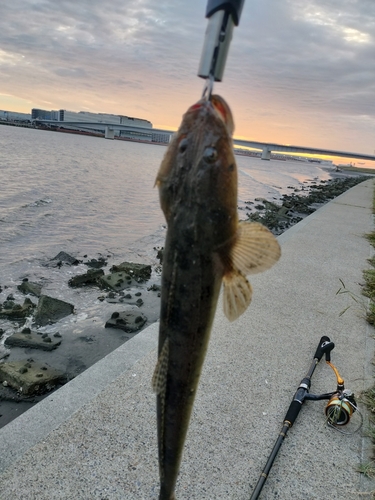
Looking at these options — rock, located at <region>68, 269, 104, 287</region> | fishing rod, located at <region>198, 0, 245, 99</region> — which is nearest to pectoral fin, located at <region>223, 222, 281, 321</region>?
fishing rod, located at <region>198, 0, 245, 99</region>

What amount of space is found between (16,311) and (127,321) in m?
2.11

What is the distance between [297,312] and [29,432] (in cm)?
417

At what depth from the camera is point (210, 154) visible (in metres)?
1.70

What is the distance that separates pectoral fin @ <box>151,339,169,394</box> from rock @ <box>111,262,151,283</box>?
8151 mm

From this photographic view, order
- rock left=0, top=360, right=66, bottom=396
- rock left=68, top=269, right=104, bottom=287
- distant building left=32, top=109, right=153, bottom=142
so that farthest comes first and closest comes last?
1. distant building left=32, top=109, right=153, bottom=142
2. rock left=68, top=269, right=104, bottom=287
3. rock left=0, top=360, right=66, bottom=396

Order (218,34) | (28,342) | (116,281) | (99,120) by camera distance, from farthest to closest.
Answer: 1. (99,120)
2. (116,281)
3. (28,342)
4. (218,34)

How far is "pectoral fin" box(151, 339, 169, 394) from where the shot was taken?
1754 mm

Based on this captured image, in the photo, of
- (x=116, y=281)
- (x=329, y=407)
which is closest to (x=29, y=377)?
(x=329, y=407)

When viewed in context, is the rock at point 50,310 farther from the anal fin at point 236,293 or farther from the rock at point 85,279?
the anal fin at point 236,293

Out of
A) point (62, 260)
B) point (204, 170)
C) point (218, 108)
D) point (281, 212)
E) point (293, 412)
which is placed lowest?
point (62, 260)

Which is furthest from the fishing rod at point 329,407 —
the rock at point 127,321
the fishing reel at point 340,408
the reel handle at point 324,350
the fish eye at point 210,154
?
the rock at point 127,321

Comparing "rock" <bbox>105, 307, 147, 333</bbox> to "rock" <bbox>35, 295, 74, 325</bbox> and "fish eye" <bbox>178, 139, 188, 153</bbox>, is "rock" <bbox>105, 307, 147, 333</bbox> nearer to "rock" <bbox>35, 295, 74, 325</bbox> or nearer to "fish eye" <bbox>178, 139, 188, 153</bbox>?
"rock" <bbox>35, 295, 74, 325</bbox>

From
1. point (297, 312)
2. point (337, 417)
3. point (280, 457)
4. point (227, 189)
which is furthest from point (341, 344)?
point (227, 189)

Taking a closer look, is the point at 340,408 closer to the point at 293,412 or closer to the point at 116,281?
the point at 293,412
